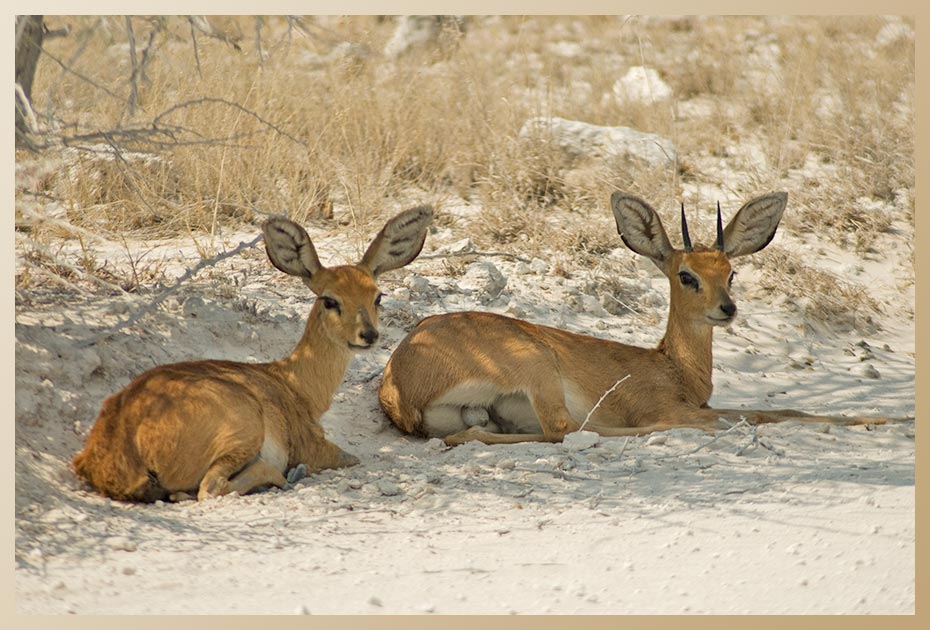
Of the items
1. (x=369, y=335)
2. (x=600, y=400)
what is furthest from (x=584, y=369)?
(x=369, y=335)

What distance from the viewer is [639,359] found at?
24.7 ft

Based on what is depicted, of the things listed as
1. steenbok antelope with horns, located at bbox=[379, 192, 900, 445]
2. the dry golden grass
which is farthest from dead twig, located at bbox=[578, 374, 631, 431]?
the dry golden grass

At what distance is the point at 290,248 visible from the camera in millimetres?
6562

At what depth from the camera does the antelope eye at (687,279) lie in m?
7.38

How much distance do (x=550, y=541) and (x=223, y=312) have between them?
3.25 metres

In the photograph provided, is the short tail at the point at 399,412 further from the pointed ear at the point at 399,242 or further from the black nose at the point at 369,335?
the black nose at the point at 369,335

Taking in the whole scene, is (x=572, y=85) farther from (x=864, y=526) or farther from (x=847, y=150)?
(x=864, y=526)

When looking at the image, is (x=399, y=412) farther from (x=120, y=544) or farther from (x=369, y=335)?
(x=120, y=544)

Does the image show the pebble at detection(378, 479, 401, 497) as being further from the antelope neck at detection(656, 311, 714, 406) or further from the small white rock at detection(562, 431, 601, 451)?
the antelope neck at detection(656, 311, 714, 406)

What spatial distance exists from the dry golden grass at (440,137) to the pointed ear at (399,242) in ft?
5.75

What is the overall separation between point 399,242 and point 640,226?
1.58m

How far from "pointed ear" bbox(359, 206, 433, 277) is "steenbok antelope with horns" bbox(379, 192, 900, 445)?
22.3 inches

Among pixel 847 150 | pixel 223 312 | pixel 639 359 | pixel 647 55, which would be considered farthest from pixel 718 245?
pixel 647 55

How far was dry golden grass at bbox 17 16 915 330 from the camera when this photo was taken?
31.0 feet
